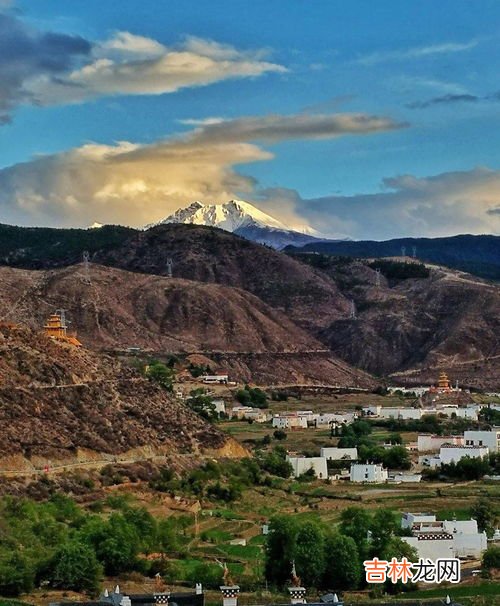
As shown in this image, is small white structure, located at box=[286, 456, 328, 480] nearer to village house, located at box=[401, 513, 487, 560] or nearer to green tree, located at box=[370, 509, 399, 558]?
village house, located at box=[401, 513, 487, 560]

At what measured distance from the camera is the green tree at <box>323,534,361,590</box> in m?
44.0

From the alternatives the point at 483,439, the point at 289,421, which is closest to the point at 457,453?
the point at 483,439

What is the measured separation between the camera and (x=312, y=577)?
145 feet

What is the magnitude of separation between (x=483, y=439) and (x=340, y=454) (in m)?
9.80

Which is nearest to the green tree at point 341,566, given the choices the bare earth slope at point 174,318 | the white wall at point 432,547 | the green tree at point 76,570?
the white wall at point 432,547

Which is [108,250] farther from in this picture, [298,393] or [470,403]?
[470,403]

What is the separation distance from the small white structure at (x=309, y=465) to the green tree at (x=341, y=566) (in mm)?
34782

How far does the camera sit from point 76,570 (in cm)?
4159

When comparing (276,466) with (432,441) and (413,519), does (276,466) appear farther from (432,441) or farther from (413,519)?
(413,519)

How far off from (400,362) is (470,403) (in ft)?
139

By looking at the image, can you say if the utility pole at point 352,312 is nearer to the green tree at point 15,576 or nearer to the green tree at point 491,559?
the green tree at point 491,559

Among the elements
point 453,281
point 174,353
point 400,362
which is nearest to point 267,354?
point 174,353

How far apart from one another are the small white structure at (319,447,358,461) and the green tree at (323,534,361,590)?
3978 cm

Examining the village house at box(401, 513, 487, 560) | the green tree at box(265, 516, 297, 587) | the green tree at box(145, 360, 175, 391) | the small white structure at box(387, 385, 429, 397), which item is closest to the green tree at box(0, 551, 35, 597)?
the green tree at box(265, 516, 297, 587)
